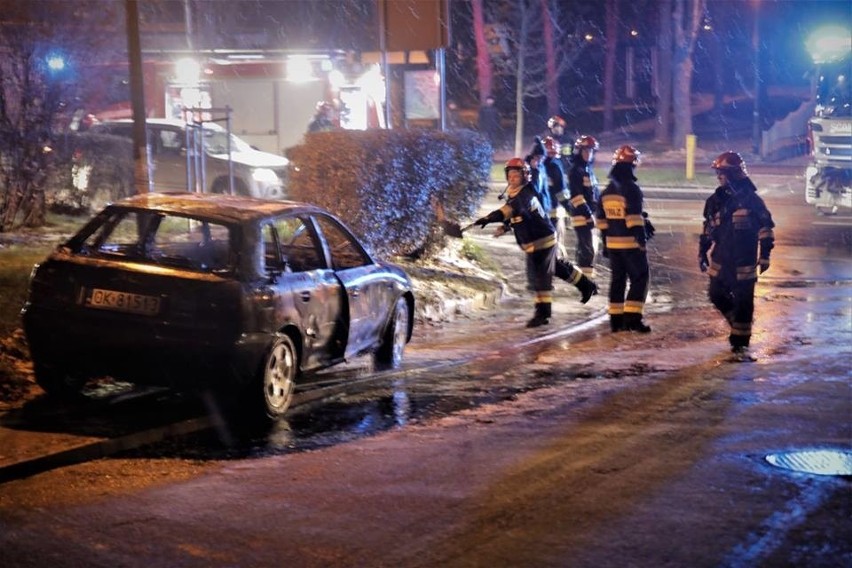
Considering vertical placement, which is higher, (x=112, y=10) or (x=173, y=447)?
(x=112, y=10)

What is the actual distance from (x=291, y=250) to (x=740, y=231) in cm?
400

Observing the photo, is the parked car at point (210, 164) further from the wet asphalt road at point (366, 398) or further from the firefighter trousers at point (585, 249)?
the firefighter trousers at point (585, 249)

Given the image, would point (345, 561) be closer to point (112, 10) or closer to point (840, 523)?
point (840, 523)

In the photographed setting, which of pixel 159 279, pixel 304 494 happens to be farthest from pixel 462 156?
pixel 304 494

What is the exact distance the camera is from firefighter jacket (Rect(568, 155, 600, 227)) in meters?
14.6

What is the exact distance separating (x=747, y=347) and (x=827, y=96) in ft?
47.7

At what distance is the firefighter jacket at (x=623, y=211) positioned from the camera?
38.2ft

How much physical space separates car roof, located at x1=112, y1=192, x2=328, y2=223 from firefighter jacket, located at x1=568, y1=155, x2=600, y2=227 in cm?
654

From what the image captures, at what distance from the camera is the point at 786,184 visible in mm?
30766

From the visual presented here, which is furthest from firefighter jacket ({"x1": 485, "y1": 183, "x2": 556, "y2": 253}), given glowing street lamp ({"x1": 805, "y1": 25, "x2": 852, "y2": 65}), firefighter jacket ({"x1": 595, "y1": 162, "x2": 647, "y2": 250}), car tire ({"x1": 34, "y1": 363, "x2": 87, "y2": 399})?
glowing street lamp ({"x1": 805, "y1": 25, "x2": 852, "y2": 65})

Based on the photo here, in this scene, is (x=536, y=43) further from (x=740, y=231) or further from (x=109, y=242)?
(x=109, y=242)

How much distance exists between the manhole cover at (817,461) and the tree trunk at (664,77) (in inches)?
1356

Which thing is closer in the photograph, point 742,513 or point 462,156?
point 742,513

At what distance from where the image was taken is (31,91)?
45.7ft
